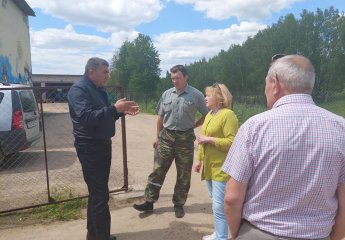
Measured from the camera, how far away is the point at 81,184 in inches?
262

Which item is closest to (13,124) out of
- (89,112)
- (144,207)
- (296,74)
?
(144,207)

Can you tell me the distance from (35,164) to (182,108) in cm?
490

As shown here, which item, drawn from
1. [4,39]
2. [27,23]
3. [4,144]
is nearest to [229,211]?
[4,144]

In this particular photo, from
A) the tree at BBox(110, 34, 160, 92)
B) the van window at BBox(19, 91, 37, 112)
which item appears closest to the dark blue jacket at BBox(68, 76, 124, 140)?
the van window at BBox(19, 91, 37, 112)

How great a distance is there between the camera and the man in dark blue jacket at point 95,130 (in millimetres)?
3754

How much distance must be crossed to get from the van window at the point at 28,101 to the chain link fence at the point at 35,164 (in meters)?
0.03

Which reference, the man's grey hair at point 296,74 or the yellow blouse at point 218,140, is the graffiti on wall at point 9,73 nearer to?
the yellow blouse at point 218,140

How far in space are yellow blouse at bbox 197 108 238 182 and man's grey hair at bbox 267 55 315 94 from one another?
1741 mm

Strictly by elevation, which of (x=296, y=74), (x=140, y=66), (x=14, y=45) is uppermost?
(x=14, y=45)

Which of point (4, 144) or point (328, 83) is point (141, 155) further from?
point (328, 83)

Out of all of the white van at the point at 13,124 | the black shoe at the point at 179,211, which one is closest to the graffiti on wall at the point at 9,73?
the white van at the point at 13,124

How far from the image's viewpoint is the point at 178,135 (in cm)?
496

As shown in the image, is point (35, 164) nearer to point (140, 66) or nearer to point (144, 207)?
point (144, 207)

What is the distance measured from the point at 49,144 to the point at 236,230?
10150 millimetres
